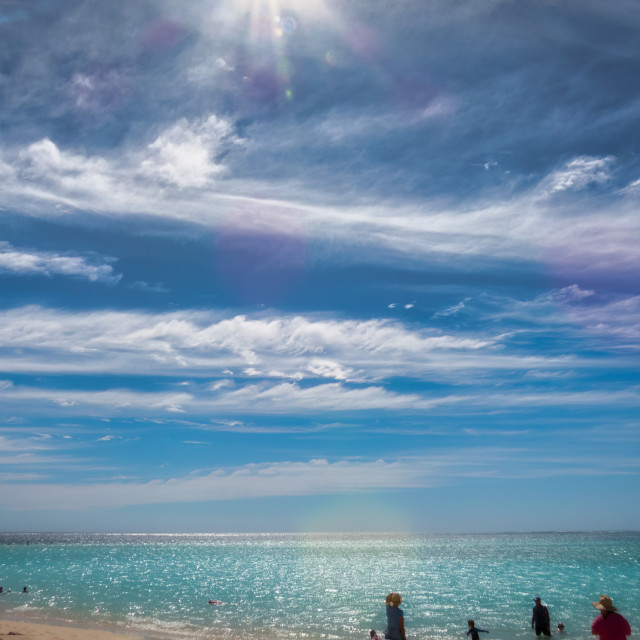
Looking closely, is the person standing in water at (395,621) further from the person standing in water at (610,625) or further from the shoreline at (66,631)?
the shoreline at (66,631)

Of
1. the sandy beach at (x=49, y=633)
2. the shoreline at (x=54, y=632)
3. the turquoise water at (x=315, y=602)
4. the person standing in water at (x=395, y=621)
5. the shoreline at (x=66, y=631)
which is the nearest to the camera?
the person standing in water at (x=395, y=621)

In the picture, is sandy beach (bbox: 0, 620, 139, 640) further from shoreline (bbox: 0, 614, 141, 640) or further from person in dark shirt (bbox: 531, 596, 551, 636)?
person in dark shirt (bbox: 531, 596, 551, 636)

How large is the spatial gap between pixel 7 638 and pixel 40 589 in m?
27.4

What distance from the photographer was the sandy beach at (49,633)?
2380cm

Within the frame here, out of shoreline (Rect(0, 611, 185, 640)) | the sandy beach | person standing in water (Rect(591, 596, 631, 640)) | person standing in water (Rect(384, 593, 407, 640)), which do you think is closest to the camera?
person standing in water (Rect(591, 596, 631, 640))

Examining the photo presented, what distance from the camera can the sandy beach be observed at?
78.1 ft

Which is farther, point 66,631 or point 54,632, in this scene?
point 66,631

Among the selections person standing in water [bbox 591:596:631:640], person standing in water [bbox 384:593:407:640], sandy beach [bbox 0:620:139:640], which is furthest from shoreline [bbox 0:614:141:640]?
person standing in water [bbox 591:596:631:640]

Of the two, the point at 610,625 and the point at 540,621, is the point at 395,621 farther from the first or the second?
the point at 540,621

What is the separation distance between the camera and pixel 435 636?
2542 cm

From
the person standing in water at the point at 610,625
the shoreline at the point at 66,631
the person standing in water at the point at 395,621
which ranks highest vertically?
the person standing in water at the point at 610,625

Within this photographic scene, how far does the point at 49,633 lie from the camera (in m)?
25.1

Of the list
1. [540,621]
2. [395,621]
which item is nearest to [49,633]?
[395,621]

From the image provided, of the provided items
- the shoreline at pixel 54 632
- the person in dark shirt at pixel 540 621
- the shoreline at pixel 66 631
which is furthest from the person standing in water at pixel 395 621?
the shoreline at pixel 54 632
